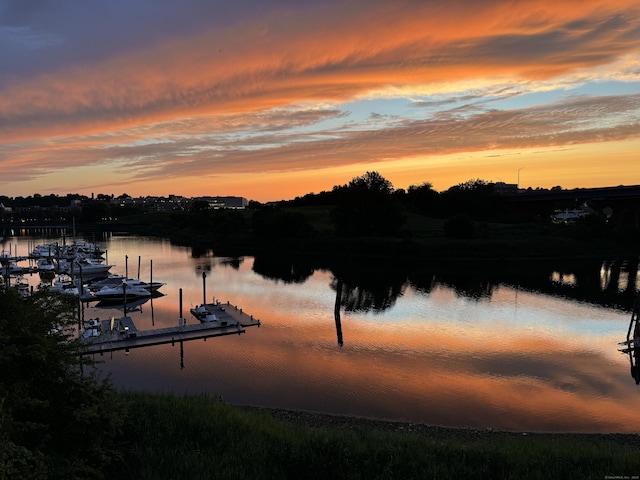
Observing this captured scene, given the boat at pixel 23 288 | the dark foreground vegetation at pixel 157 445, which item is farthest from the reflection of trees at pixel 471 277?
the dark foreground vegetation at pixel 157 445

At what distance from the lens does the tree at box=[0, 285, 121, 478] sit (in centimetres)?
948

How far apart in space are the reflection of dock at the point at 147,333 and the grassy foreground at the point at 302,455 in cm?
1704

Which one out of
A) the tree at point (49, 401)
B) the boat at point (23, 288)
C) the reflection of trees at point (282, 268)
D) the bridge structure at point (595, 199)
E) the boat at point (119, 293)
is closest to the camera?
the tree at point (49, 401)

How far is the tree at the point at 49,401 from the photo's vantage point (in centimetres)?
948

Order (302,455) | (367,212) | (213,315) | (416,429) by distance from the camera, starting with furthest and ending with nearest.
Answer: (367,212)
(213,315)
(416,429)
(302,455)

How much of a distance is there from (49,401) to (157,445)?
308 centimetres

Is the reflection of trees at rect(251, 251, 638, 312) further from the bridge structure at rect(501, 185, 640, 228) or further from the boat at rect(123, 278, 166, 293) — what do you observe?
the bridge structure at rect(501, 185, 640, 228)

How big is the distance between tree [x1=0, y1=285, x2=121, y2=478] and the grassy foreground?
0.84m

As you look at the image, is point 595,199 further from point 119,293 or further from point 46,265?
point 46,265

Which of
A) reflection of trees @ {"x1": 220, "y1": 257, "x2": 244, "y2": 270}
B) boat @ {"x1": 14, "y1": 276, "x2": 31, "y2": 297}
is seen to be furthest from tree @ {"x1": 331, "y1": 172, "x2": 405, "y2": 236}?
boat @ {"x1": 14, "y1": 276, "x2": 31, "y2": 297}

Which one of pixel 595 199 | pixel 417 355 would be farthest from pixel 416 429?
pixel 595 199

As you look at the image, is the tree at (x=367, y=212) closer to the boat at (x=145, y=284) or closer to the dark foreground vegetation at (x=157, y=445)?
the boat at (x=145, y=284)

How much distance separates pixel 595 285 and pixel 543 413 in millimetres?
44578

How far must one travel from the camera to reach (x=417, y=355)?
31469 millimetres
